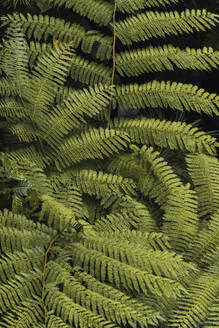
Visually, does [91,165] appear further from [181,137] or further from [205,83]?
[205,83]

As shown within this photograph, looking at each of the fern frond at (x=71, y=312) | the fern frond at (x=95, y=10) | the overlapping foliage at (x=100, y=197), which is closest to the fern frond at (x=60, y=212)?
the overlapping foliage at (x=100, y=197)

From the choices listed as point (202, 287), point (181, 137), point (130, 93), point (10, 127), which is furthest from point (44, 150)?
point (202, 287)

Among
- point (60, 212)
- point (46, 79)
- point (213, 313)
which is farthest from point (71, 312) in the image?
point (46, 79)

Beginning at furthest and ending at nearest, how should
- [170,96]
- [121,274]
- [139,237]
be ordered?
[170,96] → [139,237] → [121,274]

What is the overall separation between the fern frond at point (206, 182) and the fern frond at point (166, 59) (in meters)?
0.40

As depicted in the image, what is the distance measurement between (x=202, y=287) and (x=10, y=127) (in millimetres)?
938

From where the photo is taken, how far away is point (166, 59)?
1675 millimetres

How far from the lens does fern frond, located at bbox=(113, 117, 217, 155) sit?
154 cm

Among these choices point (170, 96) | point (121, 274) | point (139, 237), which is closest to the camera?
point (121, 274)

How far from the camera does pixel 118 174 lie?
5.21 ft

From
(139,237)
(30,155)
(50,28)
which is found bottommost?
(139,237)

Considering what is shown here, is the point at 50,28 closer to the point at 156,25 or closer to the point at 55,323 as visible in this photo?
the point at 156,25

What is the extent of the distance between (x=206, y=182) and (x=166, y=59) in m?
0.57

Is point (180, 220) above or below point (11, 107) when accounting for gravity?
below
